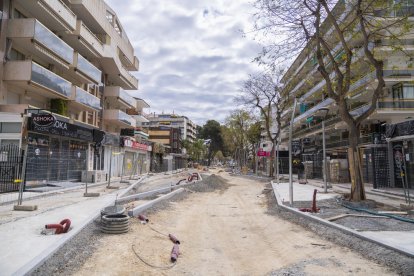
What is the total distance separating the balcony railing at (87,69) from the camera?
2837 cm

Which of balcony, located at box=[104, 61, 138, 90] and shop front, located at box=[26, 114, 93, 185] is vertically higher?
balcony, located at box=[104, 61, 138, 90]

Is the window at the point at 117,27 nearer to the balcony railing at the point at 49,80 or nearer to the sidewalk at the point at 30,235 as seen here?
the balcony railing at the point at 49,80

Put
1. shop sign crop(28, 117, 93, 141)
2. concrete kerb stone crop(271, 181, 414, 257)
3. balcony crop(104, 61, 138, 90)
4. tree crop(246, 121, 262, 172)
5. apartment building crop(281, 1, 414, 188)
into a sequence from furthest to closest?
tree crop(246, 121, 262, 172) < balcony crop(104, 61, 138, 90) < shop sign crop(28, 117, 93, 141) < apartment building crop(281, 1, 414, 188) < concrete kerb stone crop(271, 181, 414, 257)

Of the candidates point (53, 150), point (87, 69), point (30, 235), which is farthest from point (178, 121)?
point (30, 235)

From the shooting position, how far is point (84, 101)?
29.4 m

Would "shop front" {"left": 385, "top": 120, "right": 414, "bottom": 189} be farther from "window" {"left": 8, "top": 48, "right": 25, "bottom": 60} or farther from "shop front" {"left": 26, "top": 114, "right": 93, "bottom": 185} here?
"window" {"left": 8, "top": 48, "right": 25, "bottom": 60}

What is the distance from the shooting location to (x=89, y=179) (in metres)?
26.3

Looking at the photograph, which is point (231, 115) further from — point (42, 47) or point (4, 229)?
point (4, 229)

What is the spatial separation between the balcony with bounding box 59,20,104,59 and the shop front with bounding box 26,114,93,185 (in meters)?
6.89

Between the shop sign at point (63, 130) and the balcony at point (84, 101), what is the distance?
1983 millimetres

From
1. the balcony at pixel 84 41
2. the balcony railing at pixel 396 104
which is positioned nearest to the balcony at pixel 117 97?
the balcony at pixel 84 41

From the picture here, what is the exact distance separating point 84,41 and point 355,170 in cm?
2334

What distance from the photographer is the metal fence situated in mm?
16016

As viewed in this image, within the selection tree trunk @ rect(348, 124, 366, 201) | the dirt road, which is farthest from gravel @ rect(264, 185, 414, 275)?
tree trunk @ rect(348, 124, 366, 201)
